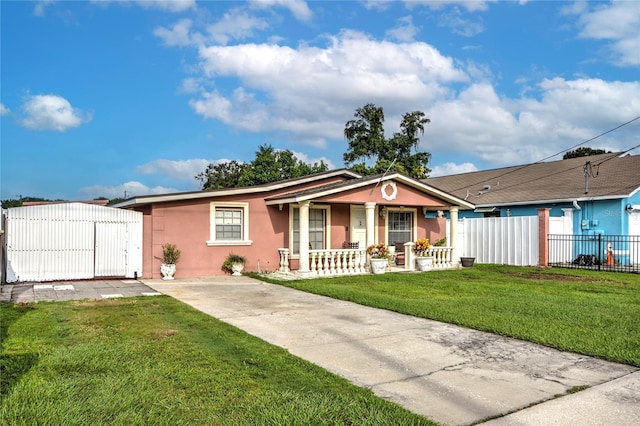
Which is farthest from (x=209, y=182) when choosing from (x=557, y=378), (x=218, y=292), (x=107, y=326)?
(x=557, y=378)

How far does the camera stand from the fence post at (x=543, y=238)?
17203 millimetres

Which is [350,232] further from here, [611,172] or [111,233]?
[611,172]

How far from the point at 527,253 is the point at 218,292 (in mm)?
12320

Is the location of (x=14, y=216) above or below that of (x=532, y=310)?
above

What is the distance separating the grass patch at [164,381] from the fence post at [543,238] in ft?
46.3

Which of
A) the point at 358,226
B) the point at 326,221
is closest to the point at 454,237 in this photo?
the point at 358,226

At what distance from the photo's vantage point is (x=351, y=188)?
49.4 feet

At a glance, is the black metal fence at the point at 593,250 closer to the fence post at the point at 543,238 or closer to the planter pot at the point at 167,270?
the fence post at the point at 543,238

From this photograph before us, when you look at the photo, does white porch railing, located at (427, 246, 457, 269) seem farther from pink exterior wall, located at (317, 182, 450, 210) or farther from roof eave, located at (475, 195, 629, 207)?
roof eave, located at (475, 195, 629, 207)

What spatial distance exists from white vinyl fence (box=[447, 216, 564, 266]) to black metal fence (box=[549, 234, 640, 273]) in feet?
2.14

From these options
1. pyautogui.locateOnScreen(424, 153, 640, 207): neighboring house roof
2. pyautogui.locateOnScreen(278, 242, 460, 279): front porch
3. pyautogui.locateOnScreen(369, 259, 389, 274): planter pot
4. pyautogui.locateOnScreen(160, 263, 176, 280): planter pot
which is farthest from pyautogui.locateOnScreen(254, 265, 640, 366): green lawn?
pyautogui.locateOnScreen(424, 153, 640, 207): neighboring house roof

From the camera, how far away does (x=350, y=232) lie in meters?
16.9

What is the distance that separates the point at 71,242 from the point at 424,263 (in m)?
11.0

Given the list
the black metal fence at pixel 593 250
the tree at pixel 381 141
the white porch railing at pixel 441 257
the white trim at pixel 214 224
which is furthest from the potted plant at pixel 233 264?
the tree at pixel 381 141
